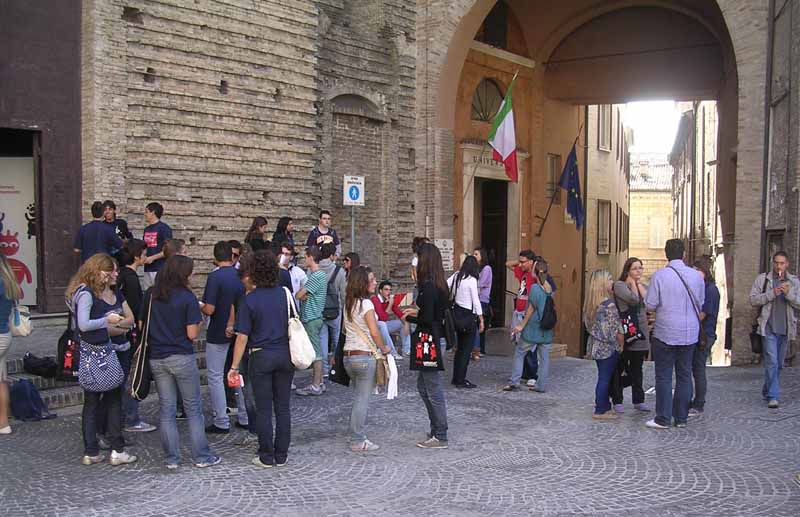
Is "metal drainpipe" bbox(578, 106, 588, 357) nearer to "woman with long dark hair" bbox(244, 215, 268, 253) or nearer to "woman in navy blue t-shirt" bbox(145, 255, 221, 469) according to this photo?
"woman with long dark hair" bbox(244, 215, 268, 253)

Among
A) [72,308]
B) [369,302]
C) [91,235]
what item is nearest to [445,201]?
[91,235]

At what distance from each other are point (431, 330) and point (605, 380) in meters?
2.17

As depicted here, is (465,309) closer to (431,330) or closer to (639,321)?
(639,321)

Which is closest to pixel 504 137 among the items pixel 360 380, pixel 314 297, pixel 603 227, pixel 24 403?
pixel 314 297

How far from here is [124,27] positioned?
11023 millimetres

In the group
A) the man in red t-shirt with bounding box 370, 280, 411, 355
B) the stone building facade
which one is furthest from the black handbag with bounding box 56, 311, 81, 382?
the stone building facade

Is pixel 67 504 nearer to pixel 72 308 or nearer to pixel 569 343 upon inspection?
pixel 72 308

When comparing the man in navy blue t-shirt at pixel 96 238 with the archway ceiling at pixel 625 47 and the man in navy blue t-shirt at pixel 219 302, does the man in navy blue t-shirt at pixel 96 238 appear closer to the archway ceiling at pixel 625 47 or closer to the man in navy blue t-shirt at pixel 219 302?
the man in navy blue t-shirt at pixel 219 302

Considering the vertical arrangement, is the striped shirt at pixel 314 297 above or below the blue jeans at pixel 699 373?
above

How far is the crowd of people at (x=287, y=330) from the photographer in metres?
5.95

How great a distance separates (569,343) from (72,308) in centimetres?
1719

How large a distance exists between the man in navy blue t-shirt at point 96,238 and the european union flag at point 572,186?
12233mm

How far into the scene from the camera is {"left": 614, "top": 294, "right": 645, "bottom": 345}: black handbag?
775 cm

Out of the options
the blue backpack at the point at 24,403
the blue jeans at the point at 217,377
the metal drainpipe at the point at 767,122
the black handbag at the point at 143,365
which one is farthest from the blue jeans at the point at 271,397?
Result: the metal drainpipe at the point at 767,122
